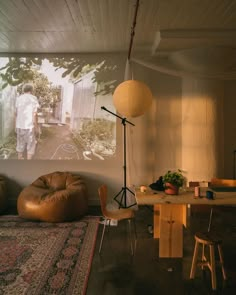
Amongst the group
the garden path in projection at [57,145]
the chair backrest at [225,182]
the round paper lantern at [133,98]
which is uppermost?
the round paper lantern at [133,98]

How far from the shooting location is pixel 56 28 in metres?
3.50

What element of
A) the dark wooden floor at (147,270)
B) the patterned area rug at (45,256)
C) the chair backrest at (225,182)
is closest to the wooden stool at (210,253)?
the dark wooden floor at (147,270)

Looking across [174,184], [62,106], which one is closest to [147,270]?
[174,184]

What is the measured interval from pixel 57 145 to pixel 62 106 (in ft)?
2.35

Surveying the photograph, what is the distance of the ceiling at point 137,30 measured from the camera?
2881 millimetres

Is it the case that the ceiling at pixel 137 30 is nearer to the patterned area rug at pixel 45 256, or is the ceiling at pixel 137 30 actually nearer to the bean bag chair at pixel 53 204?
the bean bag chair at pixel 53 204

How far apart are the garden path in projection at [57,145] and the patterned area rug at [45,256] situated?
1.28 m

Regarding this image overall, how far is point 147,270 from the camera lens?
2.48 meters

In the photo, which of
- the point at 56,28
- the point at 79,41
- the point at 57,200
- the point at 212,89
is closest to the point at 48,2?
the point at 56,28

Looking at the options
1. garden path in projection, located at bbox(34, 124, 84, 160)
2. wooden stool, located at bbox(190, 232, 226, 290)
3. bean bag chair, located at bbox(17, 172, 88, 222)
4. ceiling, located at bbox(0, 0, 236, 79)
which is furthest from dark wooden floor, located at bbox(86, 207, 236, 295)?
ceiling, located at bbox(0, 0, 236, 79)

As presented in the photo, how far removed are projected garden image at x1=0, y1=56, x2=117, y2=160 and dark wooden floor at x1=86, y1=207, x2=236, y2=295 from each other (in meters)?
1.80

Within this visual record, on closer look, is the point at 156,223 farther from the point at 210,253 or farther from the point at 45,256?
the point at 45,256

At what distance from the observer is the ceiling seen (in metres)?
2.88

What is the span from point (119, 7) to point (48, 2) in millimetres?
776
